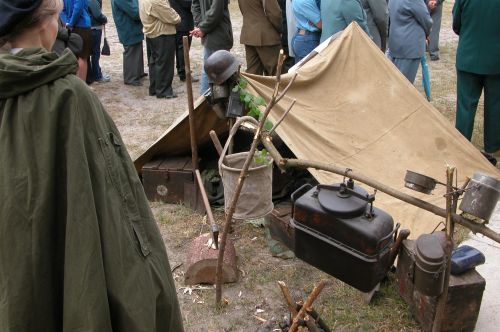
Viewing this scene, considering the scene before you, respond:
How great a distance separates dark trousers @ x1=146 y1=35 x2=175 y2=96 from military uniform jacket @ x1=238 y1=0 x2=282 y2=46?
5.72 feet

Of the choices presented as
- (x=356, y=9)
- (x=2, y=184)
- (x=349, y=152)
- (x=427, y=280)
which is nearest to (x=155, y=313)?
(x=2, y=184)

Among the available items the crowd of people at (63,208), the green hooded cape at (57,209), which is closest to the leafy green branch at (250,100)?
the crowd of people at (63,208)

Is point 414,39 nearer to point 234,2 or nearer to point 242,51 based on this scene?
point 242,51

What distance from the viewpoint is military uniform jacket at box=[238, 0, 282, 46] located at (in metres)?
6.35

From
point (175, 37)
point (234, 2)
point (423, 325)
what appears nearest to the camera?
point (423, 325)

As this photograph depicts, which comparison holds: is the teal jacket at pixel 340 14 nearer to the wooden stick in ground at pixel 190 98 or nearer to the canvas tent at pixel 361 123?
the canvas tent at pixel 361 123

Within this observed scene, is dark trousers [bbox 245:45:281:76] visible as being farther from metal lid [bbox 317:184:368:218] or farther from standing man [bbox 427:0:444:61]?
metal lid [bbox 317:184:368:218]

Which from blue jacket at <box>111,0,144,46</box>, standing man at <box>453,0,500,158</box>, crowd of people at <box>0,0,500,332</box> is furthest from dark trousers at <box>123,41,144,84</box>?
crowd of people at <box>0,0,500,332</box>

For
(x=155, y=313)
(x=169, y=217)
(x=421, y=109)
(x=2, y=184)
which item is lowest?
(x=169, y=217)

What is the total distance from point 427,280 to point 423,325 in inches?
50.1

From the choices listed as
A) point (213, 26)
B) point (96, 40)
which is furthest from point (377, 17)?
point (96, 40)

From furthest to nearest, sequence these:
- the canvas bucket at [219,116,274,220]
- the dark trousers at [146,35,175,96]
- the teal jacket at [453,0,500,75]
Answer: the dark trousers at [146,35,175,96], the teal jacket at [453,0,500,75], the canvas bucket at [219,116,274,220]

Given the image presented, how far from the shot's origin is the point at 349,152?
453cm

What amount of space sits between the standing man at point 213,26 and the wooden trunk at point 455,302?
13.9 feet
